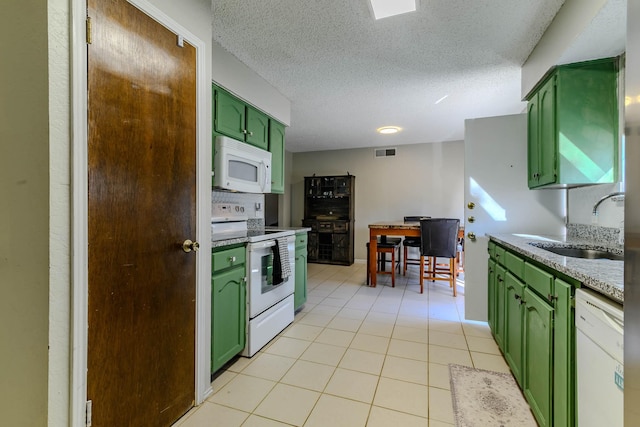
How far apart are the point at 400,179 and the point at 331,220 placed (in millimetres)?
1625

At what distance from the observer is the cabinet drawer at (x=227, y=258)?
177cm

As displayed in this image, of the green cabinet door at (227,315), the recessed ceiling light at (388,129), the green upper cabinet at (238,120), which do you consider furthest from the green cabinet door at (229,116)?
the recessed ceiling light at (388,129)

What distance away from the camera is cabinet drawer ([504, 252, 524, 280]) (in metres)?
1.66

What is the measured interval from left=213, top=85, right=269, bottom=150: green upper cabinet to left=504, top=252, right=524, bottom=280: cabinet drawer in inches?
87.2

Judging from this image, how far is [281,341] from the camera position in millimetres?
2416

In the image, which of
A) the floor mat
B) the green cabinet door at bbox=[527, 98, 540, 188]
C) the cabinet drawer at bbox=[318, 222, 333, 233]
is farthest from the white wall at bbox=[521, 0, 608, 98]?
the cabinet drawer at bbox=[318, 222, 333, 233]

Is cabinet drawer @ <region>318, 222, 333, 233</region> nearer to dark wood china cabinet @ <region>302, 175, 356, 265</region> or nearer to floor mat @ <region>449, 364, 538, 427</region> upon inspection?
dark wood china cabinet @ <region>302, 175, 356, 265</region>

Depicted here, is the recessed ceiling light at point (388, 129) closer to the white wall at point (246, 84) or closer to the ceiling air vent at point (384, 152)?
the ceiling air vent at point (384, 152)

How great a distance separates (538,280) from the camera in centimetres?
140

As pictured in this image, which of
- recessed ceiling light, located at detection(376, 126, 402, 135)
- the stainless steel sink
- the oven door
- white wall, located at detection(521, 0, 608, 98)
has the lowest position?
the oven door

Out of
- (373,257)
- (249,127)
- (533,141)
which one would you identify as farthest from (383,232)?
(249,127)

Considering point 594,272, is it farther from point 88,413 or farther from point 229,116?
point 229,116

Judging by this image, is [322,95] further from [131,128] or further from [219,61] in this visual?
[131,128]

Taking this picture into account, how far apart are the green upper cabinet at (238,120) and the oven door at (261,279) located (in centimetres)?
93
